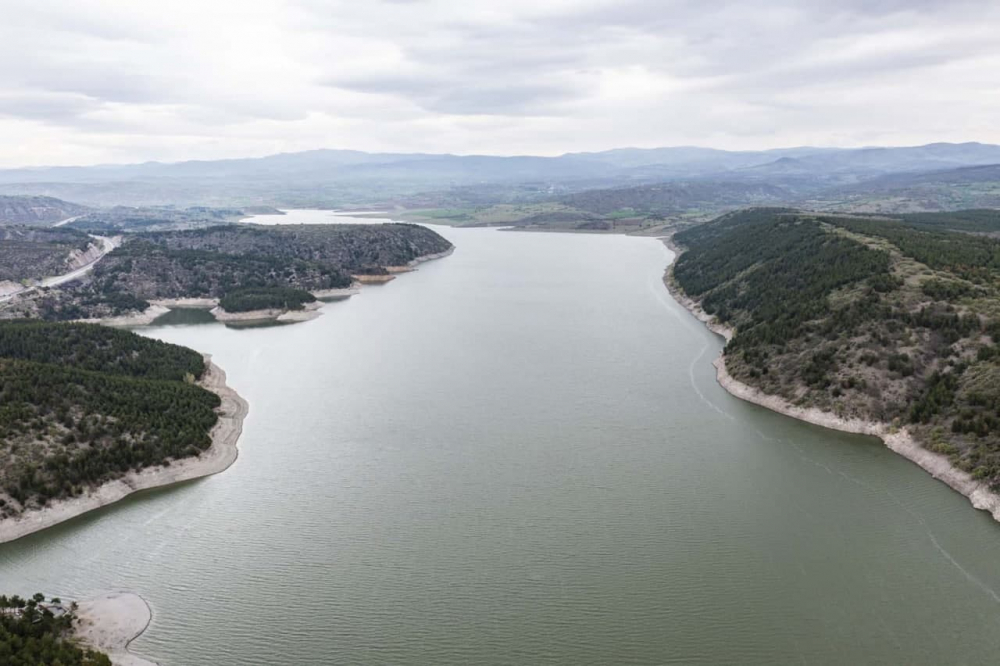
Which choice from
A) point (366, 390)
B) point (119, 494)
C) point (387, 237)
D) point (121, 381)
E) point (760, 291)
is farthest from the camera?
point (387, 237)

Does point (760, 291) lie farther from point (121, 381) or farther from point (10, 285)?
point (10, 285)

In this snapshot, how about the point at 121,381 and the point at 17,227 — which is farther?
the point at 17,227

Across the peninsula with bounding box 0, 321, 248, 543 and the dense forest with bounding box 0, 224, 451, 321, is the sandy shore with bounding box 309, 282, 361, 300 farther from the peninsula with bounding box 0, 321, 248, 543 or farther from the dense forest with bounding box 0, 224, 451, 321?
the peninsula with bounding box 0, 321, 248, 543

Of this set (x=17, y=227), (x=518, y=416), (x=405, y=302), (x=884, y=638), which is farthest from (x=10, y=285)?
(x=884, y=638)

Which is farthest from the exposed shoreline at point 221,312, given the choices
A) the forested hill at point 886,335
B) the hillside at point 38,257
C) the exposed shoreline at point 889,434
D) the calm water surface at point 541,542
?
the exposed shoreline at point 889,434

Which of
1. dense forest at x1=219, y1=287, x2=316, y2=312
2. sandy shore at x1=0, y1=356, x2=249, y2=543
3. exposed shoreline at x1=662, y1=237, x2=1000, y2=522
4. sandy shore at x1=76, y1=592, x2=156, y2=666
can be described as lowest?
sandy shore at x1=76, y1=592, x2=156, y2=666

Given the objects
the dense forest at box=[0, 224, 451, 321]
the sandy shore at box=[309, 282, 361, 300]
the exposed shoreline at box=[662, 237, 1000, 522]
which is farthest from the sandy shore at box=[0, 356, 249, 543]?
the sandy shore at box=[309, 282, 361, 300]
